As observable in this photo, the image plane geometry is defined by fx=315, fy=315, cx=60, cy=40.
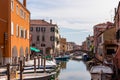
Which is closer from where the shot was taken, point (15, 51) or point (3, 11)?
point (3, 11)

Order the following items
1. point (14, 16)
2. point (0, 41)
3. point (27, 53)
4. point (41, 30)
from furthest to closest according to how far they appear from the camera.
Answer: point (41, 30), point (27, 53), point (14, 16), point (0, 41)

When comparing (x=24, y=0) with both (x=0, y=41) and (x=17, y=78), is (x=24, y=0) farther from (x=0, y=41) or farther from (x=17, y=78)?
(x=17, y=78)

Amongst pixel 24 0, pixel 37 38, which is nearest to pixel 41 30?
pixel 37 38

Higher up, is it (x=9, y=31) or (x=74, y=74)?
(x=9, y=31)

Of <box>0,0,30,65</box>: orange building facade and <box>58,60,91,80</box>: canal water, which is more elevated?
<box>0,0,30,65</box>: orange building facade

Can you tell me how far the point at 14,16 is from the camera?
1318 inches

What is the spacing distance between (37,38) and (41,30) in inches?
85.8

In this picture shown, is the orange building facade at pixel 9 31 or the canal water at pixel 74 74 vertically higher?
the orange building facade at pixel 9 31

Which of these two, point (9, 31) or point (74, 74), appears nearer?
point (9, 31)

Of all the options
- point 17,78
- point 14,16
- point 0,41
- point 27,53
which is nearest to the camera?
point 17,78

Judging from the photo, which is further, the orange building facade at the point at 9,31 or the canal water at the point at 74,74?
the canal water at the point at 74,74

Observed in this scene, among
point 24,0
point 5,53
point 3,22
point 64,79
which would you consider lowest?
point 64,79

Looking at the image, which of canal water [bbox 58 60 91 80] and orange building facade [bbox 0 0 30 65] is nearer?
orange building facade [bbox 0 0 30 65]

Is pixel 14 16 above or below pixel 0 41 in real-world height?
above
